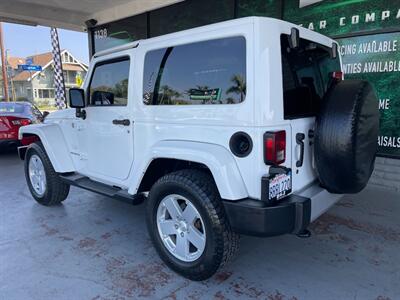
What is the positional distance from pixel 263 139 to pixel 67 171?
271 centimetres

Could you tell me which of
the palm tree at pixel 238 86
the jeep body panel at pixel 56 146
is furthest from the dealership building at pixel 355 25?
the jeep body panel at pixel 56 146

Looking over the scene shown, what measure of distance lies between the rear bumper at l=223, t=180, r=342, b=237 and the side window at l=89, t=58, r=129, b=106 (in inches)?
62.8

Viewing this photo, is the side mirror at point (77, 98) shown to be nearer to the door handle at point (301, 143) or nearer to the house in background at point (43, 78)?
the door handle at point (301, 143)

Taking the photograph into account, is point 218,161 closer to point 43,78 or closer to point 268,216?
point 268,216

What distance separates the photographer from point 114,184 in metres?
3.40

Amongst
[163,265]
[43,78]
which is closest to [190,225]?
[163,265]

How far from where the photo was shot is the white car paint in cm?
216

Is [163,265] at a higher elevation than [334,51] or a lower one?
lower

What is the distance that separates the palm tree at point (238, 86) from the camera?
2232 mm

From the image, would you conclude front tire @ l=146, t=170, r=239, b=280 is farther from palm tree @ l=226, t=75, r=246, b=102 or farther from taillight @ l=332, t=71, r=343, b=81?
taillight @ l=332, t=71, r=343, b=81

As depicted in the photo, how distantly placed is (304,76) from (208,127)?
0.90 metres

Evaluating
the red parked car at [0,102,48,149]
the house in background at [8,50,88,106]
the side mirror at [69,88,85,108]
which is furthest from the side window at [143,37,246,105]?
the house in background at [8,50,88,106]

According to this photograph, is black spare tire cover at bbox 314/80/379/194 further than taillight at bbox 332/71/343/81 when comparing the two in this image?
No

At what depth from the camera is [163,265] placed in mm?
2859
